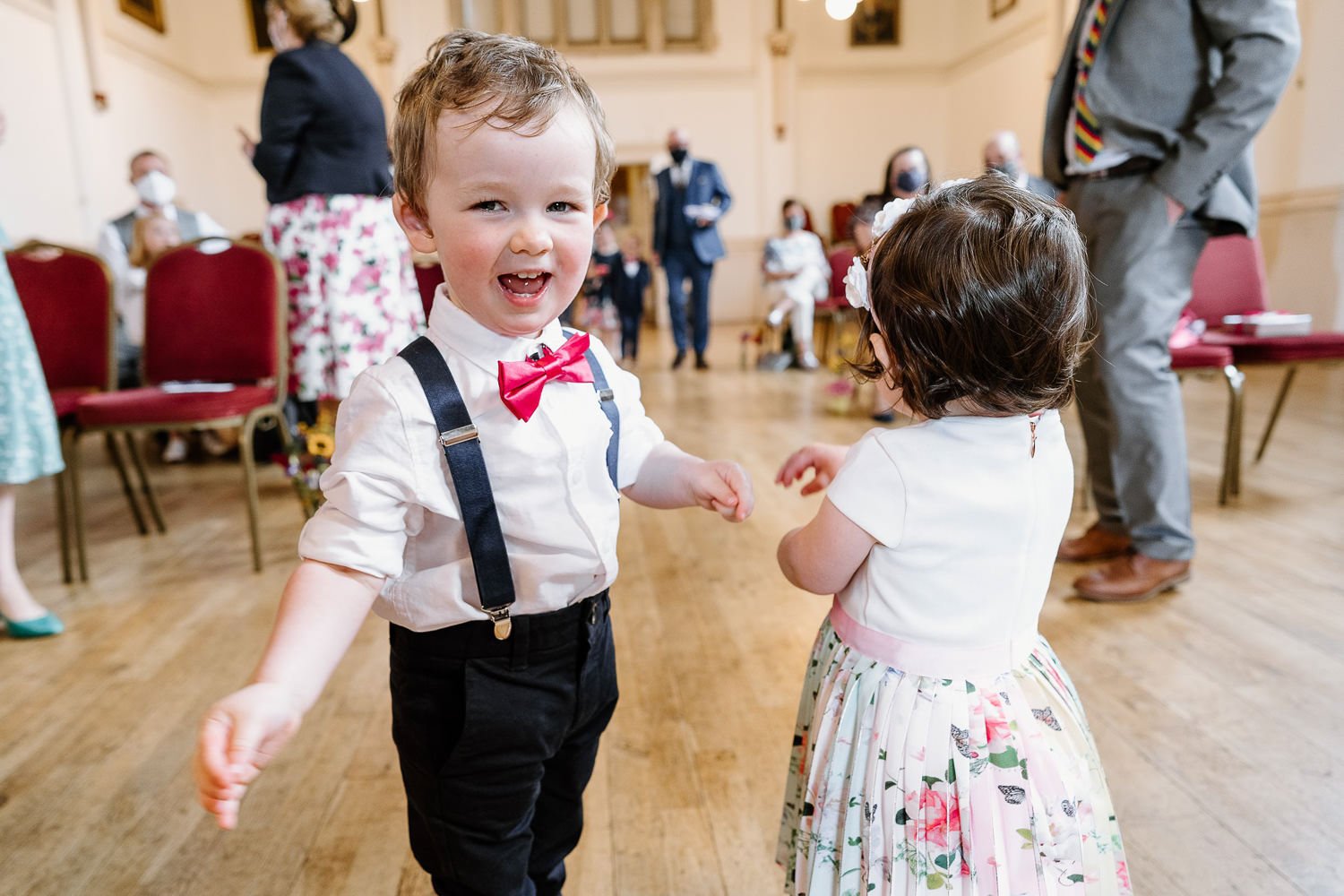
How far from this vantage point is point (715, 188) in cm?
671

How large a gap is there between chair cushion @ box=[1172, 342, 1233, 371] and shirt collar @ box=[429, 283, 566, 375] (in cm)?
237

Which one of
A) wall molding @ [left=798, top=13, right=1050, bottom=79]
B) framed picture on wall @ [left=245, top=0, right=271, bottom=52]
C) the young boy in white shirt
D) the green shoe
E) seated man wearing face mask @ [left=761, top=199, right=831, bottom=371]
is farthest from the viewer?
framed picture on wall @ [left=245, top=0, right=271, bottom=52]

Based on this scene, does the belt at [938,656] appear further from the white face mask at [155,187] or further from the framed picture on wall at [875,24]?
the framed picture on wall at [875,24]

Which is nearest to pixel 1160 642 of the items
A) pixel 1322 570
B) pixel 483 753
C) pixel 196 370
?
pixel 1322 570

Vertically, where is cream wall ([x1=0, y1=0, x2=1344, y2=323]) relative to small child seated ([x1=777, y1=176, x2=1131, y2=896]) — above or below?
above

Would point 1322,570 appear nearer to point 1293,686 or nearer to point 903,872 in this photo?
point 1293,686

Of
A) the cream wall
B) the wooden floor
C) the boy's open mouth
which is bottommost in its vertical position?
the wooden floor

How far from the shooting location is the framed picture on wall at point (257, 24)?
936cm

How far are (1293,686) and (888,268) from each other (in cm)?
141

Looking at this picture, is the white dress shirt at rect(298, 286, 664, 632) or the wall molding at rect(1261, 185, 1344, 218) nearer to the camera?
the white dress shirt at rect(298, 286, 664, 632)

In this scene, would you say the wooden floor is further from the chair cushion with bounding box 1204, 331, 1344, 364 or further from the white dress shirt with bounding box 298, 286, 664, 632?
the white dress shirt with bounding box 298, 286, 664, 632

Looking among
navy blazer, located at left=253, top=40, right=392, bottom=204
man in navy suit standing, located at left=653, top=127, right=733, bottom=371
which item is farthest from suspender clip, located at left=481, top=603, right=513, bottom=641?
man in navy suit standing, located at left=653, top=127, right=733, bottom=371

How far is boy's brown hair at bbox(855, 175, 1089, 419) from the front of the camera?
2.52ft

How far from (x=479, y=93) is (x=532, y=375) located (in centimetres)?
23
